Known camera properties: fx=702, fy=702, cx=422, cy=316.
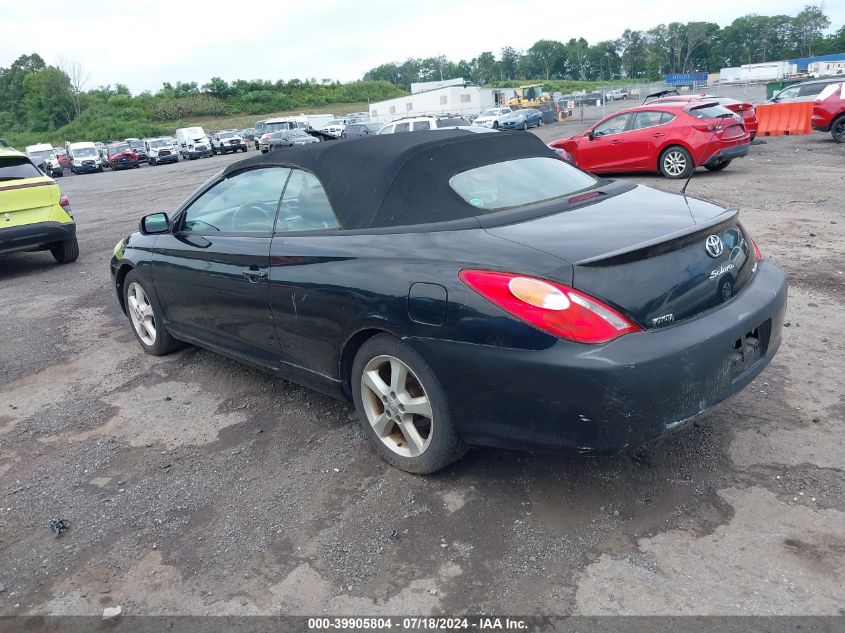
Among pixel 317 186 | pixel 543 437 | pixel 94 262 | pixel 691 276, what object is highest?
pixel 317 186

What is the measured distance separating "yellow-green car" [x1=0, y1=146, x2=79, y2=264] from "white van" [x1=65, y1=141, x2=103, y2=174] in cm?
3698

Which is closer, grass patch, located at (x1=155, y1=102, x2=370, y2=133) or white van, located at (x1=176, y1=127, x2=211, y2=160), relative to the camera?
white van, located at (x1=176, y1=127, x2=211, y2=160)

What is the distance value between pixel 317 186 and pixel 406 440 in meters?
1.44

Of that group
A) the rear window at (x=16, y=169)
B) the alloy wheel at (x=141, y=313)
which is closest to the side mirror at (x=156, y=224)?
the alloy wheel at (x=141, y=313)

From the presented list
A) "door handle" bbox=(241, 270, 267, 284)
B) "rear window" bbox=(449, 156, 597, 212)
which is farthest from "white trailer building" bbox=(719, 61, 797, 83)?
"door handle" bbox=(241, 270, 267, 284)

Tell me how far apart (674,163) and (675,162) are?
0.02 metres

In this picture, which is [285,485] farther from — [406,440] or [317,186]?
[317,186]

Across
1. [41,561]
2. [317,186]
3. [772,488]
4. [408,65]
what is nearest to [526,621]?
[772,488]

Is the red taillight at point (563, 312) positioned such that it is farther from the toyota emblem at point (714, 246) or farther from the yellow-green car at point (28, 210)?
the yellow-green car at point (28, 210)

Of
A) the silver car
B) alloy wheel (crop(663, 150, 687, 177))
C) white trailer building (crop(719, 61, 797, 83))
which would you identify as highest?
the silver car

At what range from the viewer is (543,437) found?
111 inches

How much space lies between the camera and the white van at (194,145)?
45.7 meters

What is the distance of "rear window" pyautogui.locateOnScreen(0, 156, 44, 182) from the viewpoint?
906 cm

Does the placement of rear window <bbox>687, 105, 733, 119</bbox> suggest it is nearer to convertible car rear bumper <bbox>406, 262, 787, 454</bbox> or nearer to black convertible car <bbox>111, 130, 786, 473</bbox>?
black convertible car <bbox>111, 130, 786, 473</bbox>
